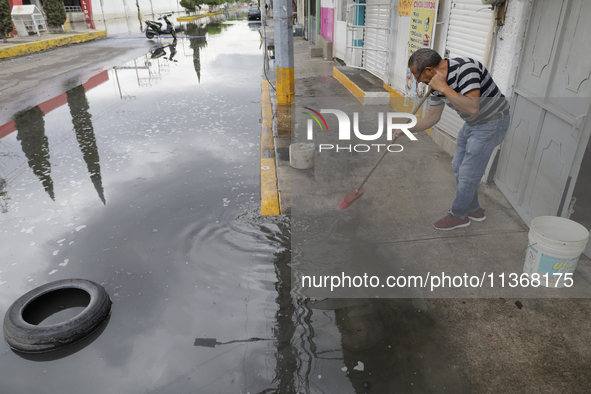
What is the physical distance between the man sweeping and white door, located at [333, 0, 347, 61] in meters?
9.64

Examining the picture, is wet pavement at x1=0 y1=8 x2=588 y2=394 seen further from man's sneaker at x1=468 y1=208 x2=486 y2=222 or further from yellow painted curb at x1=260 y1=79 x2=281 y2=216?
man's sneaker at x1=468 y1=208 x2=486 y2=222

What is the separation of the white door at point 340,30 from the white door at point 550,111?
9137 millimetres

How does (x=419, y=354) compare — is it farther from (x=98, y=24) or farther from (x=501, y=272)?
(x=98, y=24)

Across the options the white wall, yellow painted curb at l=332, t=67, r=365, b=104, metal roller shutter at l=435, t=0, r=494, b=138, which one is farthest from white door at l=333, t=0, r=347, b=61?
the white wall

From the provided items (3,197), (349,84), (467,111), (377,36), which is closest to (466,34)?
(467,111)

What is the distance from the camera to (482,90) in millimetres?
3506

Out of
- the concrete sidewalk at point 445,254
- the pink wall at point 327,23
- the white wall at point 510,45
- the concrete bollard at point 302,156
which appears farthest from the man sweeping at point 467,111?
the pink wall at point 327,23

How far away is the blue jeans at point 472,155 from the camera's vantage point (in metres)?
3.62

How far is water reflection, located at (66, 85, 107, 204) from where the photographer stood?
5641 mm

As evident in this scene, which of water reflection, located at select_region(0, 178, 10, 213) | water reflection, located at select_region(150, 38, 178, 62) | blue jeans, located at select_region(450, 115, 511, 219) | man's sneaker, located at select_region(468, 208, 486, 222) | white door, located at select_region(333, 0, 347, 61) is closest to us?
blue jeans, located at select_region(450, 115, 511, 219)

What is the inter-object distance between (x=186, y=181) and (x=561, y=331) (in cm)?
453

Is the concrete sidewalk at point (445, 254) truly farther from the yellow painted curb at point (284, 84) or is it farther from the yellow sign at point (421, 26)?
the yellow painted curb at point (284, 84)

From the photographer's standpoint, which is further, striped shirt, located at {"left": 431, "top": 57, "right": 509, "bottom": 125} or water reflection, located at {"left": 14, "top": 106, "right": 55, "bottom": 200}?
water reflection, located at {"left": 14, "top": 106, "right": 55, "bottom": 200}

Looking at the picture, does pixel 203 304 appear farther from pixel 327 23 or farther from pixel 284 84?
pixel 327 23
